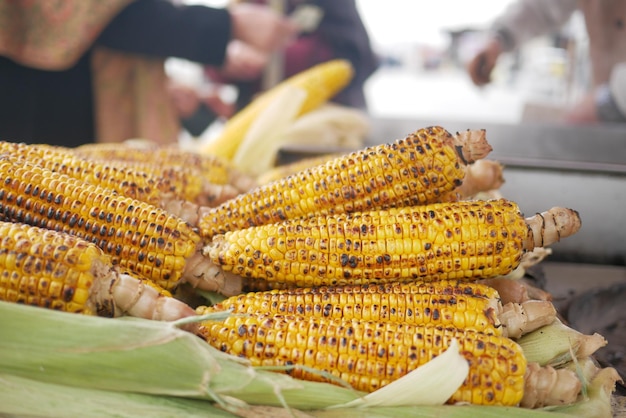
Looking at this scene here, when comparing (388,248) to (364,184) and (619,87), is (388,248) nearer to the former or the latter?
(364,184)

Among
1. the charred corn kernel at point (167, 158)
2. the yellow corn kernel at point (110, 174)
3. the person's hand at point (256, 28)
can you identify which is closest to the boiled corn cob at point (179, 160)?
the charred corn kernel at point (167, 158)

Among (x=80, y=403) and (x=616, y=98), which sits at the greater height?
(x=616, y=98)

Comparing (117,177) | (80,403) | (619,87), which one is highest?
(619,87)

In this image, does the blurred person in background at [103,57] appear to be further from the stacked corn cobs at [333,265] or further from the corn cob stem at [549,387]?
the corn cob stem at [549,387]

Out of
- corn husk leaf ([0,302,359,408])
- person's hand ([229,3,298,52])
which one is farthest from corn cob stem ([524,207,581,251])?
person's hand ([229,3,298,52])

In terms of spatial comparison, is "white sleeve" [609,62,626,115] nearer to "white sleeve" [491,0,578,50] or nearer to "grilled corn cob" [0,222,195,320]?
"white sleeve" [491,0,578,50]

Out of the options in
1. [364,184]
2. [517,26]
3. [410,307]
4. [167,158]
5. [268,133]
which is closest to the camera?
[410,307]

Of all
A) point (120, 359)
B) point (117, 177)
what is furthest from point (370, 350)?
point (117, 177)

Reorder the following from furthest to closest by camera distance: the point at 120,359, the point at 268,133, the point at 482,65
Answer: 1. the point at 482,65
2. the point at 268,133
3. the point at 120,359

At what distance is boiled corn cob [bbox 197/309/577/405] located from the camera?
104cm

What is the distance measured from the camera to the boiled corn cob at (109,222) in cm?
124

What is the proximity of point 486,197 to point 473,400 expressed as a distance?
89 centimetres

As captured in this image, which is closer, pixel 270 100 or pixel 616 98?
pixel 270 100

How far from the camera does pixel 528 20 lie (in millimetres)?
4723
